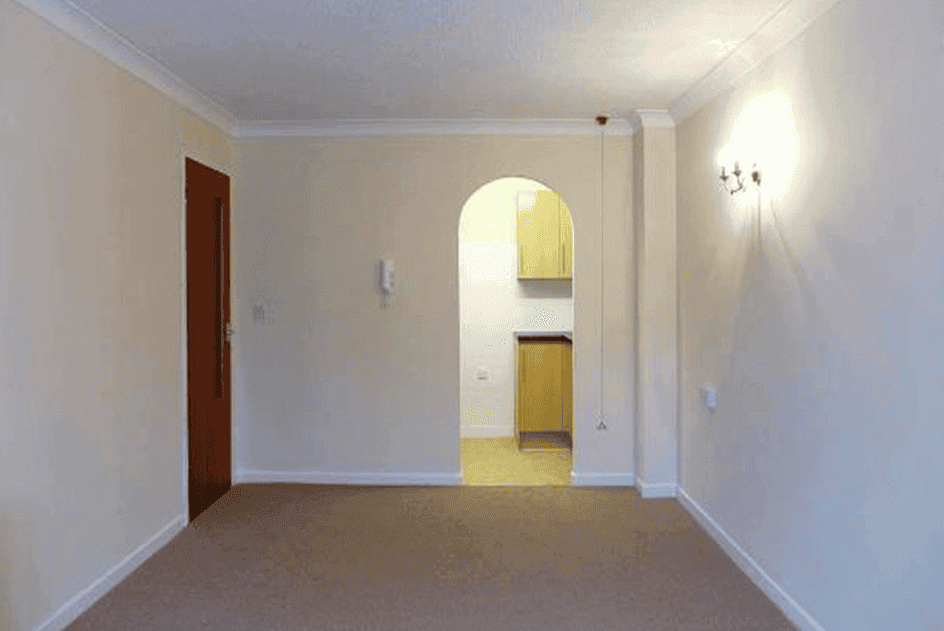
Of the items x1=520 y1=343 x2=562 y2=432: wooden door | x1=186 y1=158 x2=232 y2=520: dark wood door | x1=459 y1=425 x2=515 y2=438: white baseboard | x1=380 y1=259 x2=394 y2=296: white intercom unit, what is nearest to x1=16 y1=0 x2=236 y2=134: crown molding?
x1=186 y1=158 x2=232 y2=520: dark wood door

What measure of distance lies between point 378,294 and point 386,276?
6.3 inches

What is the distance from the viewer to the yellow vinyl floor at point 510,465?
519 cm

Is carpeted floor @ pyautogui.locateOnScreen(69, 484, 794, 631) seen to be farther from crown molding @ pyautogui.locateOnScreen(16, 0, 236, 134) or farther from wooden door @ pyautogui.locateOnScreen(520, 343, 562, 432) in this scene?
crown molding @ pyautogui.locateOnScreen(16, 0, 236, 134)

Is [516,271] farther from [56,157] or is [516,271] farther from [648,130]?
[56,157]

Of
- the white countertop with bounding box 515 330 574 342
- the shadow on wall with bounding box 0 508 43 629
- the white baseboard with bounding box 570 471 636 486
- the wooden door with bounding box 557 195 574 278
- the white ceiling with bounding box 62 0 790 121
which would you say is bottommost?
the white baseboard with bounding box 570 471 636 486

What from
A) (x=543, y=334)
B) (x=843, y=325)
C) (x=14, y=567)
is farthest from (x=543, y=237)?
(x=14, y=567)

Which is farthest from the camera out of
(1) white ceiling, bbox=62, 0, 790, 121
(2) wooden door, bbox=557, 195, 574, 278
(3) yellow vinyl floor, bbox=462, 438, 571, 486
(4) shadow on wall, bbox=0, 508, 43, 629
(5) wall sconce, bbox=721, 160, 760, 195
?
(2) wooden door, bbox=557, 195, 574, 278

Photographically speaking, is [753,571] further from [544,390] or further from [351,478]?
[544,390]

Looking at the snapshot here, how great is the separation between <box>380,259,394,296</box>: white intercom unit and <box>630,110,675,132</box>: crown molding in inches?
71.9

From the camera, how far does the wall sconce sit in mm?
3297

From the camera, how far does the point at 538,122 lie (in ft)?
16.1

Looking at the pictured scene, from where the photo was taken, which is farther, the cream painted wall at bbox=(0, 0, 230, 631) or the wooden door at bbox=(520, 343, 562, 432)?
the wooden door at bbox=(520, 343, 562, 432)

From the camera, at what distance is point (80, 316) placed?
3.03 m

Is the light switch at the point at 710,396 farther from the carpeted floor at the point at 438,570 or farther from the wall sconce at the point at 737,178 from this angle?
the wall sconce at the point at 737,178
